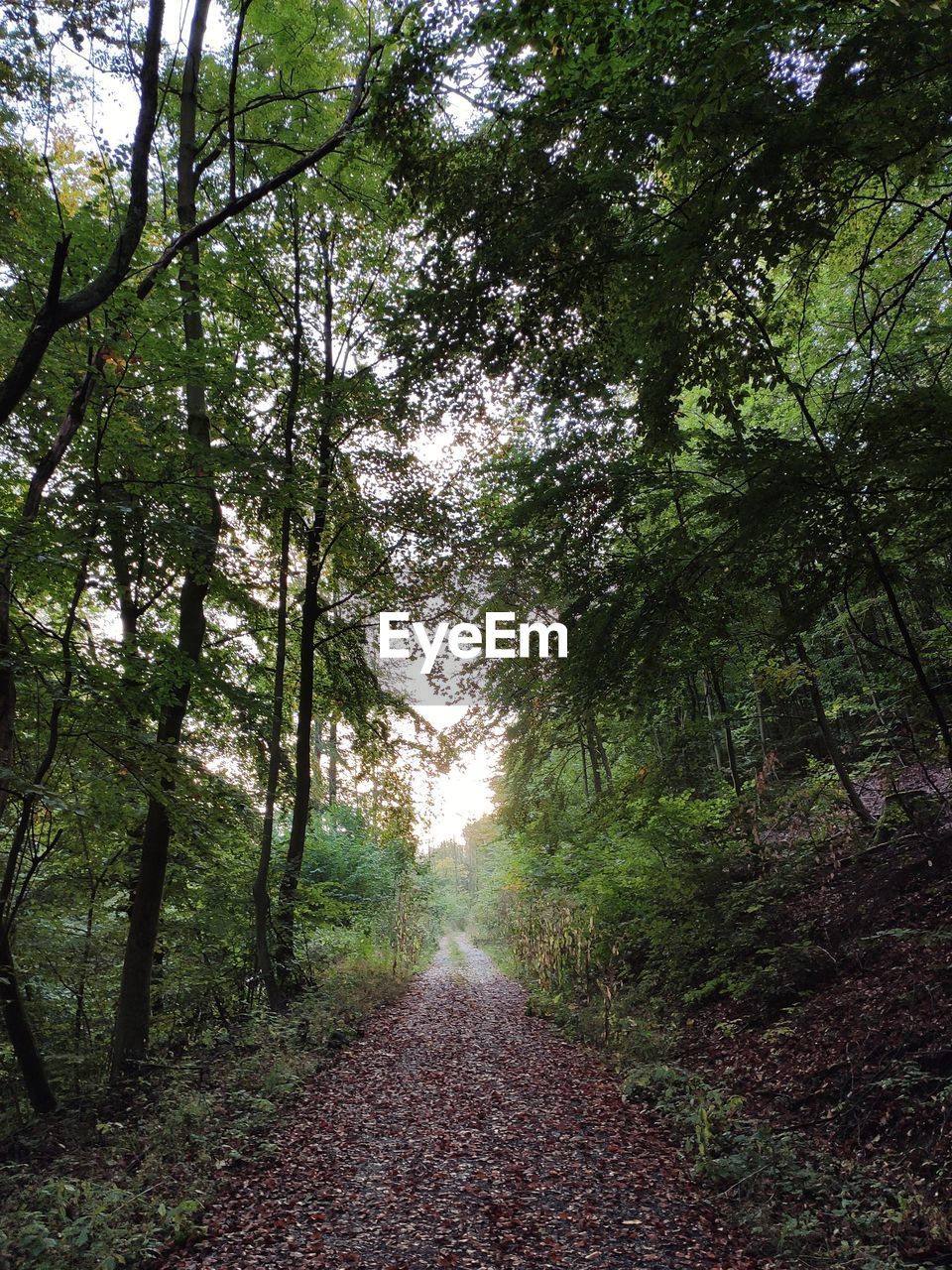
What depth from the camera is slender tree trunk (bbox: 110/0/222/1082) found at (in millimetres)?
7109

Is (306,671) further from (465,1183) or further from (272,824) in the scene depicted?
(465,1183)

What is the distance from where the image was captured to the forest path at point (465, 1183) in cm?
396

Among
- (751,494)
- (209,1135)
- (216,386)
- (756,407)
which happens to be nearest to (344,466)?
(216,386)

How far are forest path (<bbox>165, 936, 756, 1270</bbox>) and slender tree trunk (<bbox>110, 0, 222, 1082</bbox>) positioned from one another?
7.37 feet

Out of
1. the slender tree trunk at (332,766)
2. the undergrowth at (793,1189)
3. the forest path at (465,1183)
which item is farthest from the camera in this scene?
the slender tree trunk at (332,766)

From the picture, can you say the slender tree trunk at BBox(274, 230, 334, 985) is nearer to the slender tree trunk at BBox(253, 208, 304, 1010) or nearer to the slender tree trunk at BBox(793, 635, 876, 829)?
the slender tree trunk at BBox(253, 208, 304, 1010)

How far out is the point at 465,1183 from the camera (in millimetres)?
4922

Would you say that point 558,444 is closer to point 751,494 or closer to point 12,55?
point 751,494

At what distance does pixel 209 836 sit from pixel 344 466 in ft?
24.2

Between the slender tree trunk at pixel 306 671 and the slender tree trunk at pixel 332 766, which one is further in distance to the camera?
the slender tree trunk at pixel 332 766

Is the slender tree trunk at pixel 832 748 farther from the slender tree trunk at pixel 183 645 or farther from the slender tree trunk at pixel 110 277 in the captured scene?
the slender tree trunk at pixel 110 277

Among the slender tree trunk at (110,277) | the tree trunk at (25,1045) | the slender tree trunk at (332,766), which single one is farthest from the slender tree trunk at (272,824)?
the slender tree trunk at (332,766)

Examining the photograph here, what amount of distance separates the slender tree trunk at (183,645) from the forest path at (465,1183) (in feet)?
7.37

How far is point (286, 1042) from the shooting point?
8.12 meters
